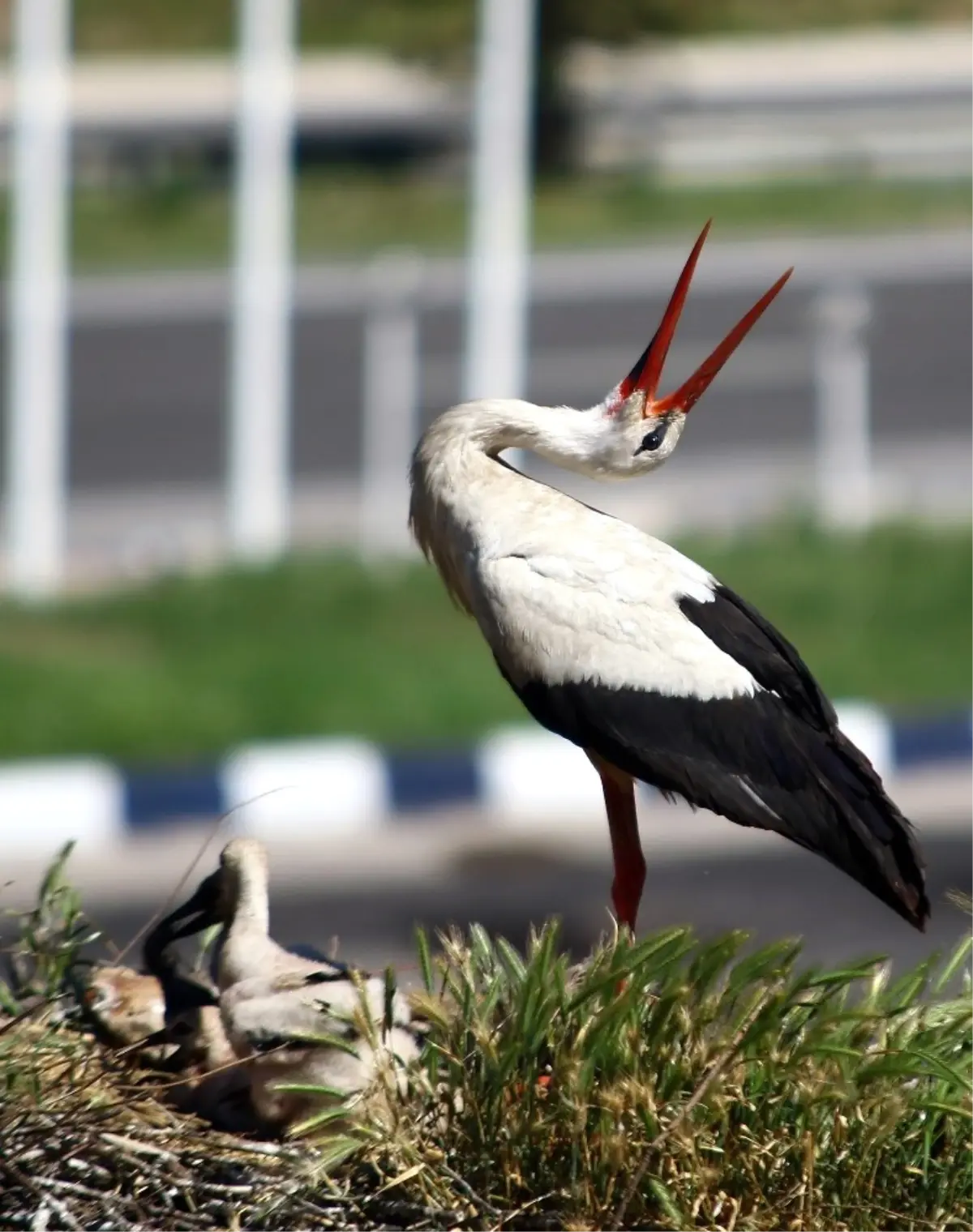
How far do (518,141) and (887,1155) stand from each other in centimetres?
728

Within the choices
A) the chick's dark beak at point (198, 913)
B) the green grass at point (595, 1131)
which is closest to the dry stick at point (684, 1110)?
the green grass at point (595, 1131)

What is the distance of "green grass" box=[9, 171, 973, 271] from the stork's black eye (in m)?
15.6

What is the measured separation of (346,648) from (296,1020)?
577 cm

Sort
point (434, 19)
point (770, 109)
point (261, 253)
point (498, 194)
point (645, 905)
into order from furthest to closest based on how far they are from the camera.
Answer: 1. point (770, 109)
2. point (434, 19)
3. point (498, 194)
4. point (261, 253)
5. point (645, 905)

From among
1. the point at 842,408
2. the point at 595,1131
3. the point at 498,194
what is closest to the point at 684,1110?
the point at 595,1131

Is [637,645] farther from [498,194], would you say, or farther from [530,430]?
[498,194]

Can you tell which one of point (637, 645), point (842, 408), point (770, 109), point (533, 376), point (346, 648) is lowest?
point (346, 648)

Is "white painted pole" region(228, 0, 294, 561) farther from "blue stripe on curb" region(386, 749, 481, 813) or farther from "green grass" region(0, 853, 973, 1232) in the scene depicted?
"green grass" region(0, 853, 973, 1232)

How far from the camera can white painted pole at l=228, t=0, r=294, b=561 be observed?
371 inches

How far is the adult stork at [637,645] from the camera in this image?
3547 mm

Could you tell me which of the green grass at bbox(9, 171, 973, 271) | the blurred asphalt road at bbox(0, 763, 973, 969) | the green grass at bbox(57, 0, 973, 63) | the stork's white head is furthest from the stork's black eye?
the green grass at bbox(9, 171, 973, 271)

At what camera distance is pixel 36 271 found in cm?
938

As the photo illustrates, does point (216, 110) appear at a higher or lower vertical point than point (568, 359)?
higher

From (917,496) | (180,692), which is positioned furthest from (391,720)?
(917,496)
